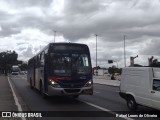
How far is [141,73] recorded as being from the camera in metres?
15.6

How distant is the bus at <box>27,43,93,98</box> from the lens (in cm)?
1902

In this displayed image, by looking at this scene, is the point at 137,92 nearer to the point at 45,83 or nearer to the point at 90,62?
the point at 90,62

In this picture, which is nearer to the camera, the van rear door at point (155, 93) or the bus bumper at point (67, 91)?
the van rear door at point (155, 93)

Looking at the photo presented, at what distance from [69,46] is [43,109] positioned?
4530 millimetres

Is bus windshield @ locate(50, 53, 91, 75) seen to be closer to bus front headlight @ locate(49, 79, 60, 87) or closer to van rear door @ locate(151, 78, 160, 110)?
bus front headlight @ locate(49, 79, 60, 87)

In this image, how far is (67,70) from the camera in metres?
19.2

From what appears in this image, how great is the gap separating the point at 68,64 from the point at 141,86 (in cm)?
514

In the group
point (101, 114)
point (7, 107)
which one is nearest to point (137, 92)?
point (101, 114)

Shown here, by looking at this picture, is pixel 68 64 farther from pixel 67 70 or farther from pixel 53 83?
pixel 53 83

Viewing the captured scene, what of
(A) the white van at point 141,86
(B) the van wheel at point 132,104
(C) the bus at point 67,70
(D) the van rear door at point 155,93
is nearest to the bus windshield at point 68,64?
(C) the bus at point 67,70

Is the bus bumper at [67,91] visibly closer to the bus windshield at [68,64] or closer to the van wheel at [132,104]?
the bus windshield at [68,64]

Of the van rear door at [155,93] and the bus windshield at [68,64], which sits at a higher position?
the bus windshield at [68,64]

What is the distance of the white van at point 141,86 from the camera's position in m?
14.3

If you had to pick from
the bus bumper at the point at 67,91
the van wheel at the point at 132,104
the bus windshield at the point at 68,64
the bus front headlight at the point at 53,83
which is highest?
the bus windshield at the point at 68,64
